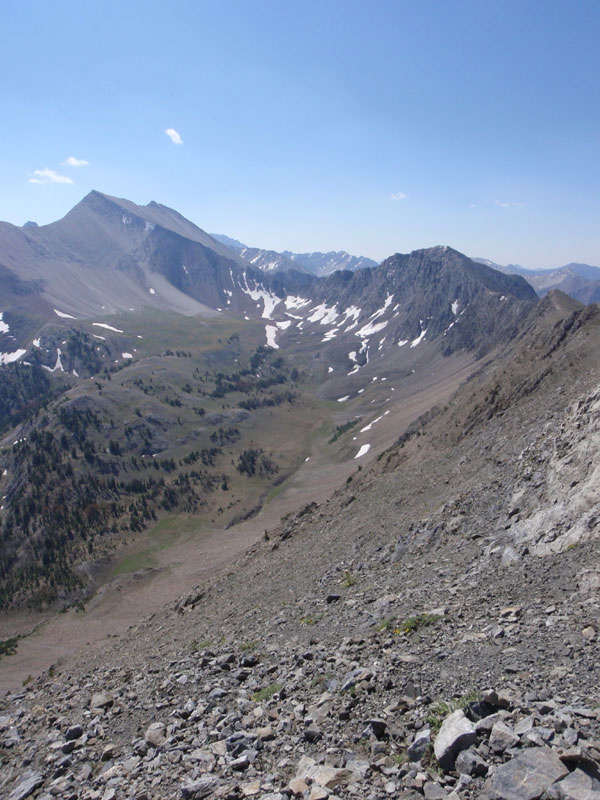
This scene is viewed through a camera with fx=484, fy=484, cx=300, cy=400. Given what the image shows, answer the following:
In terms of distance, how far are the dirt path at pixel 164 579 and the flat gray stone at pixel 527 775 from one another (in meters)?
40.2

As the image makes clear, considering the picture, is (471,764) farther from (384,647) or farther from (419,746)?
(384,647)

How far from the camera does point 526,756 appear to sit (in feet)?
29.6

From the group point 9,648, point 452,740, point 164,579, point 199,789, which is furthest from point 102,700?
point 164,579

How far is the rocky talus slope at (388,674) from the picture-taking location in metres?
10.1

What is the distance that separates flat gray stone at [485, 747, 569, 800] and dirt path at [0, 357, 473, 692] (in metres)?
40.2

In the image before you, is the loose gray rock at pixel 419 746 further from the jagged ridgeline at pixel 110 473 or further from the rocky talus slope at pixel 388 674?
the jagged ridgeline at pixel 110 473

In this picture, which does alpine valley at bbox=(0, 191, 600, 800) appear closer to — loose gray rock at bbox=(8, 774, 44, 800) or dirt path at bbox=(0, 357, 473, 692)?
loose gray rock at bbox=(8, 774, 44, 800)

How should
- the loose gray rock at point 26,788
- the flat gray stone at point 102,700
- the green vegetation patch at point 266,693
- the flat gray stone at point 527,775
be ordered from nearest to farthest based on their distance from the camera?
the flat gray stone at point 527,775, the loose gray rock at point 26,788, the green vegetation patch at point 266,693, the flat gray stone at point 102,700

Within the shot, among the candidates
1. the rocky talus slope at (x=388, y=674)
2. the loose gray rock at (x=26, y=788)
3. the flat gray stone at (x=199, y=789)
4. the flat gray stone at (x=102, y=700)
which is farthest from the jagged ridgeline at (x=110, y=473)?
the flat gray stone at (x=199, y=789)

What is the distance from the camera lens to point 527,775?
28.2 ft

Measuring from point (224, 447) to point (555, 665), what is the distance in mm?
146981

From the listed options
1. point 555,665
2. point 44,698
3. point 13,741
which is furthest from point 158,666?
point 555,665

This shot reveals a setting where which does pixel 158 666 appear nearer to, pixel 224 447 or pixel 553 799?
pixel 553 799

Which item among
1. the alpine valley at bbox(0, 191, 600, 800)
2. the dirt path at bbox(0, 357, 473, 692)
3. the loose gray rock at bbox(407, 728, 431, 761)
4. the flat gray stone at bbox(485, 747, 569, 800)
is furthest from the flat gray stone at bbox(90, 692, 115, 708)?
the dirt path at bbox(0, 357, 473, 692)
